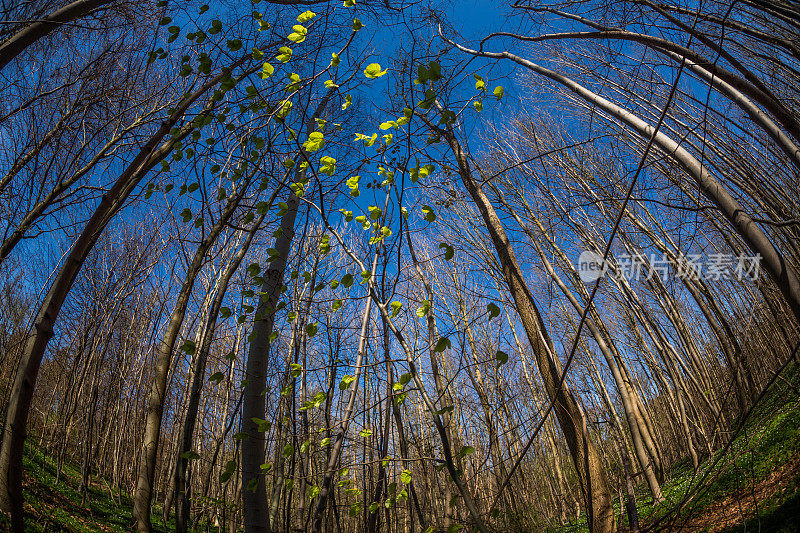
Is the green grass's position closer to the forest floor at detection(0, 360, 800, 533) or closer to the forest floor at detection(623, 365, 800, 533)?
the forest floor at detection(0, 360, 800, 533)

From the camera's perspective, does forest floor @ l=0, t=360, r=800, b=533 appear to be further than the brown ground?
No

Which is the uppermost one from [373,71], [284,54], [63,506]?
[284,54]

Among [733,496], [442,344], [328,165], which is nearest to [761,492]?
[733,496]

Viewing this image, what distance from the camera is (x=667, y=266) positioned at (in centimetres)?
688

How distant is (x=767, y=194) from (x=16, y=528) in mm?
6926

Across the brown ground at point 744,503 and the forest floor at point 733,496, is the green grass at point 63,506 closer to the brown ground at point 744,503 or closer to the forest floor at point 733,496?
the forest floor at point 733,496

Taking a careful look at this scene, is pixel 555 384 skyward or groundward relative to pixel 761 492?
skyward

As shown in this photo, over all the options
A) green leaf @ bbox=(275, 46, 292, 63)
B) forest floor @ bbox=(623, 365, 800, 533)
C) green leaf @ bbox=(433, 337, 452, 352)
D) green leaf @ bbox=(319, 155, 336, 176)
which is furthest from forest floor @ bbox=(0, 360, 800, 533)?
green leaf @ bbox=(275, 46, 292, 63)

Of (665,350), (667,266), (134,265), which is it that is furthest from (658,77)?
(134,265)

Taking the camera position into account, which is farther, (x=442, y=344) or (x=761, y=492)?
(x=761, y=492)

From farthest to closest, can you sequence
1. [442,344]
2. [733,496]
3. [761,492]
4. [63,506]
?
[63,506], [733,496], [761,492], [442,344]

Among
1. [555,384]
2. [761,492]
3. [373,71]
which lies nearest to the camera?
[373,71]

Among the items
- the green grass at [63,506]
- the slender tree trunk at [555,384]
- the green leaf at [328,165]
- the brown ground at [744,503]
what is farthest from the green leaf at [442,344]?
the green grass at [63,506]

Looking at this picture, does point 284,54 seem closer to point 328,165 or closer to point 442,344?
point 328,165
